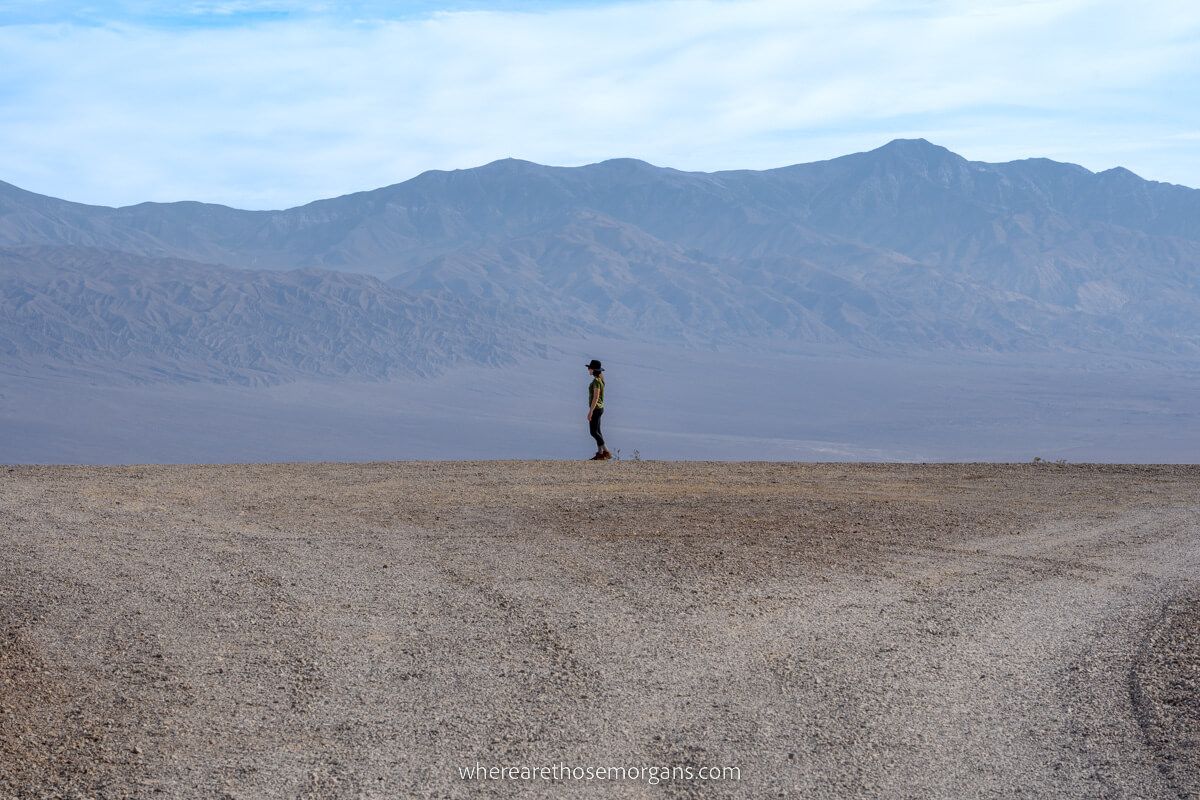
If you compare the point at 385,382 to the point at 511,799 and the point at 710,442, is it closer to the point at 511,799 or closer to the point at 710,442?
the point at 710,442

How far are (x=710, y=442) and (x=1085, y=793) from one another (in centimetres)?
13157

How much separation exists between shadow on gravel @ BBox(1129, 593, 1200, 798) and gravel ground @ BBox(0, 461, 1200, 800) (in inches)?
0.9

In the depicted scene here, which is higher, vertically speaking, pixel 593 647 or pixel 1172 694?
pixel 593 647

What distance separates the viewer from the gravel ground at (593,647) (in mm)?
6402

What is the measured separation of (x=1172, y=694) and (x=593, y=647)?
3435 mm

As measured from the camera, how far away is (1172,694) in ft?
24.9

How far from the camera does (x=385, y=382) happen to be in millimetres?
198500

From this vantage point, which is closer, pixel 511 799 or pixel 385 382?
pixel 511 799

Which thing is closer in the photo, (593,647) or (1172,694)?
(1172,694)

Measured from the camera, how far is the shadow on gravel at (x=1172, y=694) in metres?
6.49

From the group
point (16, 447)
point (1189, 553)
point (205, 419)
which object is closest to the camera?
point (1189, 553)

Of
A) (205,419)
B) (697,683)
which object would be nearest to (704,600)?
(697,683)

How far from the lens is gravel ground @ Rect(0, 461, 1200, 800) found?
640 cm

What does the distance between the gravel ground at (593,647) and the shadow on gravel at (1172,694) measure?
0.9 inches
